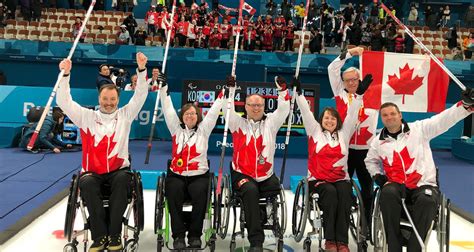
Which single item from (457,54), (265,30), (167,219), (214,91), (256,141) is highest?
(265,30)

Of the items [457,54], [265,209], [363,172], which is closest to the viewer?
[265,209]

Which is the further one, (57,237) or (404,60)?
(404,60)

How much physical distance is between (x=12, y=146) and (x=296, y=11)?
1005cm

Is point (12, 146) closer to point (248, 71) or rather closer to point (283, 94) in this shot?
point (248, 71)

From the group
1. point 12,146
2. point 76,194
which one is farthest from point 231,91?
point 12,146

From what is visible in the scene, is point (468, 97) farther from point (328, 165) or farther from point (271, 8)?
point (271, 8)

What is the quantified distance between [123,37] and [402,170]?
10970 mm

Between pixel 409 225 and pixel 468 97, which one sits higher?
pixel 468 97

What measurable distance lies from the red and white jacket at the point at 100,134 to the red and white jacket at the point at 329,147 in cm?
134

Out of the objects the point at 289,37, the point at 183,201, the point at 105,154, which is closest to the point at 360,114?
the point at 183,201

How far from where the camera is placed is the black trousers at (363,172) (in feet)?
12.3

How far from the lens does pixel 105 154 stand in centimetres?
336

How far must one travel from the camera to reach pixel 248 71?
33.6 feet

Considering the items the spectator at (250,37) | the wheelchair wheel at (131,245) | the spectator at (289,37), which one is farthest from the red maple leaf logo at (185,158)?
the spectator at (289,37)
